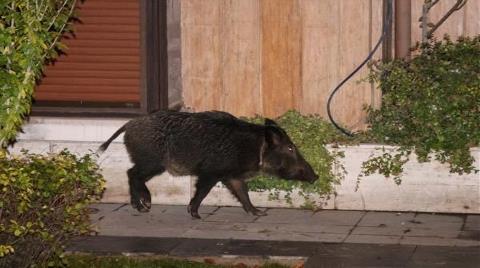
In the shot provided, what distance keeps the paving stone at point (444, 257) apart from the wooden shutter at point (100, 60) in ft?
13.8

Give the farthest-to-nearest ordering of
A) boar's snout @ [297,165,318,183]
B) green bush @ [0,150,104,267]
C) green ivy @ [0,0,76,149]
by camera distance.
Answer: boar's snout @ [297,165,318,183], green ivy @ [0,0,76,149], green bush @ [0,150,104,267]

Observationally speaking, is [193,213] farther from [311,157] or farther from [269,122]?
[311,157]

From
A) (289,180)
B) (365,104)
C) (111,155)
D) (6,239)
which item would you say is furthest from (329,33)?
(6,239)

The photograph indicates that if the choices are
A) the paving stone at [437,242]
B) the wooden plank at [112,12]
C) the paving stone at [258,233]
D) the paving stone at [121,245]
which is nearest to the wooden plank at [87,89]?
the wooden plank at [112,12]

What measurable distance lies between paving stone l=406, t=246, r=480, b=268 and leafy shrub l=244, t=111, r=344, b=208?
1805 millimetres

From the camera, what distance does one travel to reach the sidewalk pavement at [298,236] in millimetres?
10820

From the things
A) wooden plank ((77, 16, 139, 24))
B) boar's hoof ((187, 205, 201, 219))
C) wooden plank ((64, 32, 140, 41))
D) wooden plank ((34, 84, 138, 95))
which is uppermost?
wooden plank ((77, 16, 139, 24))

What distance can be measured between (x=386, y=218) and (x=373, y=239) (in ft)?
3.19

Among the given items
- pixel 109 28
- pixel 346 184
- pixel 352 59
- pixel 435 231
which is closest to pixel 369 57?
pixel 352 59

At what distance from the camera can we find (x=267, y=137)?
41.1 ft

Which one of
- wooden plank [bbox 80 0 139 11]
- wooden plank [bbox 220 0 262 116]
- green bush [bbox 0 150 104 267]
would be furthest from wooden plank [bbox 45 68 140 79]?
green bush [bbox 0 150 104 267]

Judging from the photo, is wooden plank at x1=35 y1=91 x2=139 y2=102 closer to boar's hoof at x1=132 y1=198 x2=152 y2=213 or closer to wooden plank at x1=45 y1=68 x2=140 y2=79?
wooden plank at x1=45 y1=68 x2=140 y2=79

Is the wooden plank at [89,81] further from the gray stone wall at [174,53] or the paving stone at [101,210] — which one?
the paving stone at [101,210]

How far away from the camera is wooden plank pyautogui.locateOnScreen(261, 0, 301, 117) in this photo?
13.5 metres
